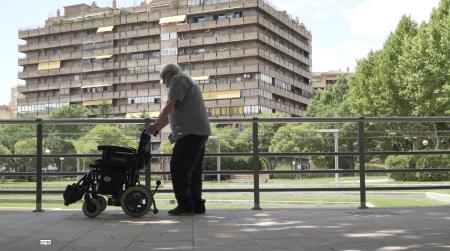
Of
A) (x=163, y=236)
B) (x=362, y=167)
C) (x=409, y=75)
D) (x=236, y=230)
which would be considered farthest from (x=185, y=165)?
(x=409, y=75)

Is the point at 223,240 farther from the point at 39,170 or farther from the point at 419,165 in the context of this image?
the point at 419,165

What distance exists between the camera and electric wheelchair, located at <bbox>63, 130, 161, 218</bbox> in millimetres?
6355

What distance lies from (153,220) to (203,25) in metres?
93.2

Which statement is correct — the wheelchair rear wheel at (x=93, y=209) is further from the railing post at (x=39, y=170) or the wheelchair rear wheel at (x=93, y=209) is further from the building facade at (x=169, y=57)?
the building facade at (x=169, y=57)

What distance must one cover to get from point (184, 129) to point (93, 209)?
1.42 metres

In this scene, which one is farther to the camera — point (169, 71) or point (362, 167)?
point (362, 167)

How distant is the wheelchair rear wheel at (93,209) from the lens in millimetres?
6341

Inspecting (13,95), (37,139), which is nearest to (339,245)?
(37,139)

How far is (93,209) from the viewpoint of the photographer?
6.38 meters

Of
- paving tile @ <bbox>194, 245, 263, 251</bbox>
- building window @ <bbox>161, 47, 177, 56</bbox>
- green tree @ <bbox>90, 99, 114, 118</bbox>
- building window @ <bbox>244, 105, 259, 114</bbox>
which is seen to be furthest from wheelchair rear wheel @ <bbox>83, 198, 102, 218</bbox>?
green tree @ <bbox>90, 99, 114, 118</bbox>

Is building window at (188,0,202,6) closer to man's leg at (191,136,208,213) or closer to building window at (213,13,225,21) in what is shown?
building window at (213,13,225,21)

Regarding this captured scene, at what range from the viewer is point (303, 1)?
486 ft

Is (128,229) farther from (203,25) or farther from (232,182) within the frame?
(203,25)

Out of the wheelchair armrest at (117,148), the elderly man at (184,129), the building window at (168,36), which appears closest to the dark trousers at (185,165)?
the elderly man at (184,129)
